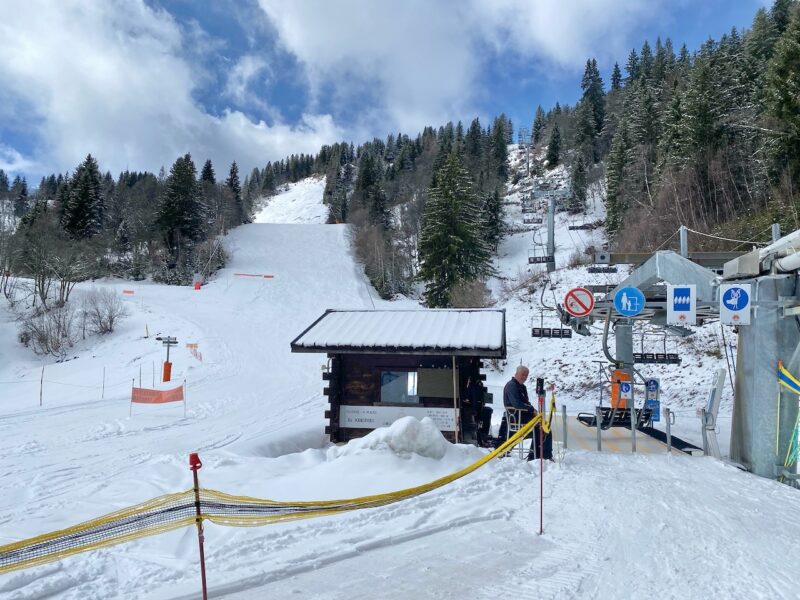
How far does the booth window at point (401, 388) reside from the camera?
11.9m

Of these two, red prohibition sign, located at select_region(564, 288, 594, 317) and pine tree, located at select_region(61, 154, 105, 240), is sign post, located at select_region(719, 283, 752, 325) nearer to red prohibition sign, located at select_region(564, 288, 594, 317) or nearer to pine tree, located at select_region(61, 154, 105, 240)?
red prohibition sign, located at select_region(564, 288, 594, 317)

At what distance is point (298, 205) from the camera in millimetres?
117500

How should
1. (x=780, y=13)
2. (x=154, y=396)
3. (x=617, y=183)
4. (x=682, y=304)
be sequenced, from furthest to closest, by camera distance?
(x=617, y=183), (x=780, y=13), (x=154, y=396), (x=682, y=304)

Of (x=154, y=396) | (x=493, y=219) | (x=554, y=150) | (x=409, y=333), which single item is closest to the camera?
(x=409, y=333)

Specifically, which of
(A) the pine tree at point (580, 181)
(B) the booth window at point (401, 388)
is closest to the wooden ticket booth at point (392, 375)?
(B) the booth window at point (401, 388)

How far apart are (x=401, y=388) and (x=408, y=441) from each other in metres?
4.52

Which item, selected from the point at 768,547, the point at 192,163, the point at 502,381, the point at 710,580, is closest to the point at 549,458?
the point at 768,547

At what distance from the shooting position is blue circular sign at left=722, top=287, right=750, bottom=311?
7.81 metres

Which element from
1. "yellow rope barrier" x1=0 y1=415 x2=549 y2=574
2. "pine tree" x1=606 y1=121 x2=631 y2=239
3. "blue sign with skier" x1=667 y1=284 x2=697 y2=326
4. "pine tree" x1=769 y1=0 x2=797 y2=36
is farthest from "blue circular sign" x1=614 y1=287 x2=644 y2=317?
"pine tree" x1=769 y1=0 x2=797 y2=36

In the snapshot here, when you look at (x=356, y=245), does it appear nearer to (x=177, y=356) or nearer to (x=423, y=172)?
(x=423, y=172)

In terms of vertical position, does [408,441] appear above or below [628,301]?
below

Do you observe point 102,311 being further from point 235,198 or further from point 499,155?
point 499,155

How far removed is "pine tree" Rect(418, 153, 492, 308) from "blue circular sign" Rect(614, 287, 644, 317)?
84.6 ft

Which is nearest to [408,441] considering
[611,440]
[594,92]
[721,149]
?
[611,440]
